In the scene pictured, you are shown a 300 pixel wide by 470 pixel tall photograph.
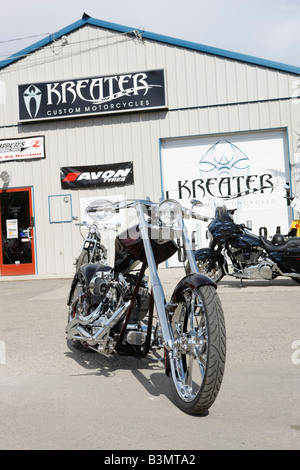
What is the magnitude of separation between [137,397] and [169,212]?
129 cm

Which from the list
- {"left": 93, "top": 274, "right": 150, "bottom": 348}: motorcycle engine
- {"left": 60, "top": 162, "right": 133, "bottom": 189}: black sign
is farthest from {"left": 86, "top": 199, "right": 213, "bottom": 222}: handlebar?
{"left": 60, "top": 162, "right": 133, "bottom": 189}: black sign

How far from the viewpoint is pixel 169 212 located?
363cm

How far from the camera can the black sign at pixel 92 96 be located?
47.9ft

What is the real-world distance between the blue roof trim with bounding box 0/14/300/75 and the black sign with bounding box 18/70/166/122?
91 cm

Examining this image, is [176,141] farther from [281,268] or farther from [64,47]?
[281,268]

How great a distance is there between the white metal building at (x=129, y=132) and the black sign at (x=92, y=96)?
0.03 m

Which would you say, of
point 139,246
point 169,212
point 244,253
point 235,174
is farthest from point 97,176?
point 169,212

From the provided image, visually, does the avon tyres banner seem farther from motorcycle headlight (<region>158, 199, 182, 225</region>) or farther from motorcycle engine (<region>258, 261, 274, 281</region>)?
motorcycle headlight (<region>158, 199, 182, 225</region>)

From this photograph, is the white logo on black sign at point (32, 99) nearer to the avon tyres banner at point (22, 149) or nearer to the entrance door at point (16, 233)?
the avon tyres banner at point (22, 149)

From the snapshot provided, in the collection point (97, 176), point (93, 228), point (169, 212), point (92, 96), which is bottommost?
point (169, 212)

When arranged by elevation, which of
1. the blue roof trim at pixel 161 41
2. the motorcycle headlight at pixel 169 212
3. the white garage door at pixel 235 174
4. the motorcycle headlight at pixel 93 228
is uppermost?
the blue roof trim at pixel 161 41

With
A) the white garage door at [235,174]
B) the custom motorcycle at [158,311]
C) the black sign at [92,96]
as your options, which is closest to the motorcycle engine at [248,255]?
the custom motorcycle at [158,311]

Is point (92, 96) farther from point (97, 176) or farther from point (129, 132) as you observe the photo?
point (97, 176)

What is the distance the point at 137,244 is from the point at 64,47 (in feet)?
41.7
